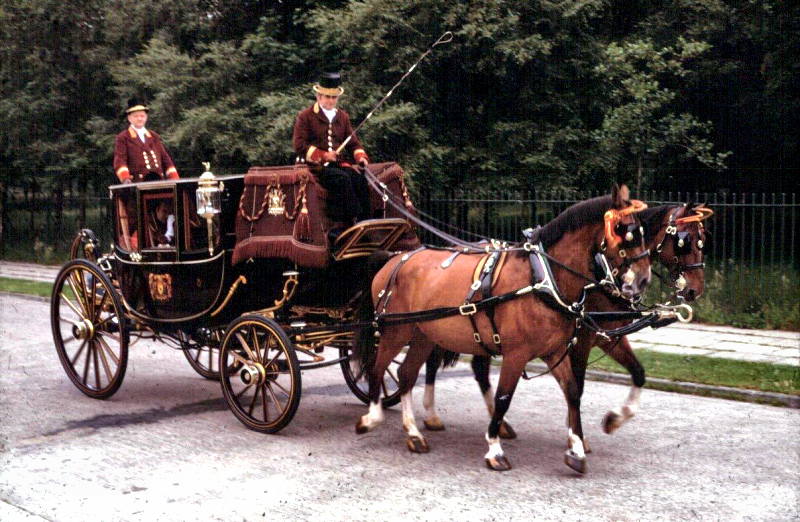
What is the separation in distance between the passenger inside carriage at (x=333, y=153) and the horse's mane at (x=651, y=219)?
7.66ft

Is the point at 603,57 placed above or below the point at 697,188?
above

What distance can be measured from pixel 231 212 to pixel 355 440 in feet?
7.42

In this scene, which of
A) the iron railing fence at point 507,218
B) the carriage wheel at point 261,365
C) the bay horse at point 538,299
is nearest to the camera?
the bay horse at point 538,299

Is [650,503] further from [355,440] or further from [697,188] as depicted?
[697,188]

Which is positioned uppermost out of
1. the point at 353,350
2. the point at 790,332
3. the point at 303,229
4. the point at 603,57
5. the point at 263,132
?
the point at 603,57

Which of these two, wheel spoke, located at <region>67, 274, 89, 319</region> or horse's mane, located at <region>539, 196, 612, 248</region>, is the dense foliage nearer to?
Answer: horse's mane, located at <region>539, 196, 612, 248</region>

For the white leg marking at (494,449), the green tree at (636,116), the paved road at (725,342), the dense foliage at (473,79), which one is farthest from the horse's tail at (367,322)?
the green tree at (636,116)

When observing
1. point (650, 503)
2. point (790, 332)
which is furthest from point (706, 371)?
point (650, 503)

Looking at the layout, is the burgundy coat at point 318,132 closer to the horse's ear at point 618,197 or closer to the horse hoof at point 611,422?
the horse's ear at point 618,197

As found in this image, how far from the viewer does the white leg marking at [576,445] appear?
5723 mm

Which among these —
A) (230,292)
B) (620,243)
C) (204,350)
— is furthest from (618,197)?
(204,350)

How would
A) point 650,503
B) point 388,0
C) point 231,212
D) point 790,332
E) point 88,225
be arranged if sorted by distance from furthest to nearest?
point 88,225 < point 388,0 < point 790,332 < point 231,212 < point 650,503

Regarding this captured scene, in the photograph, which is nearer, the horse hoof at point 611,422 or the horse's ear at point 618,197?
the horse's ear at point 618,197

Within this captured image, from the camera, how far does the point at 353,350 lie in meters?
7.13
